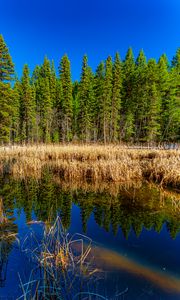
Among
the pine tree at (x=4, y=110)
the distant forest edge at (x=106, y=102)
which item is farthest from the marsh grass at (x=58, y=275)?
the distant forest edge at (x=106, y=102)

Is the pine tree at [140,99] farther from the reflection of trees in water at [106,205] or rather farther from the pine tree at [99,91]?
the reflection of trees in water at [106,205]

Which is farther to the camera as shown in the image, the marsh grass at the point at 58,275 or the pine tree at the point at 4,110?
the pine tree at the point at 4,110

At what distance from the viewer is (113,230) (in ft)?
13.1

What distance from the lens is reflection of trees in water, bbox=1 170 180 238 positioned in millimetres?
4242

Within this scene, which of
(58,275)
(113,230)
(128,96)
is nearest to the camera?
(58,275)

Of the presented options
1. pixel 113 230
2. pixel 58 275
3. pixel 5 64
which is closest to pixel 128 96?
pixel 5 64

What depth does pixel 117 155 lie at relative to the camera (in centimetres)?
1081

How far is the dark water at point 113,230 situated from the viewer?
8.06 feet

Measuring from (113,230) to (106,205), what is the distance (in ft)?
4.29

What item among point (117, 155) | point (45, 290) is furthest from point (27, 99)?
point (45, 290)

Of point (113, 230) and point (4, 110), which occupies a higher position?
point (4, 110)

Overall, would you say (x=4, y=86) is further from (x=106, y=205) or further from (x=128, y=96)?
(x=128, y=96)

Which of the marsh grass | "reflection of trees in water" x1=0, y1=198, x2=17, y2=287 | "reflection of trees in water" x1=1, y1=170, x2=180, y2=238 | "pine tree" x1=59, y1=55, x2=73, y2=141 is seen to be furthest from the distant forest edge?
the marsh grass

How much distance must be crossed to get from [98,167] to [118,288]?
19.6 ft
